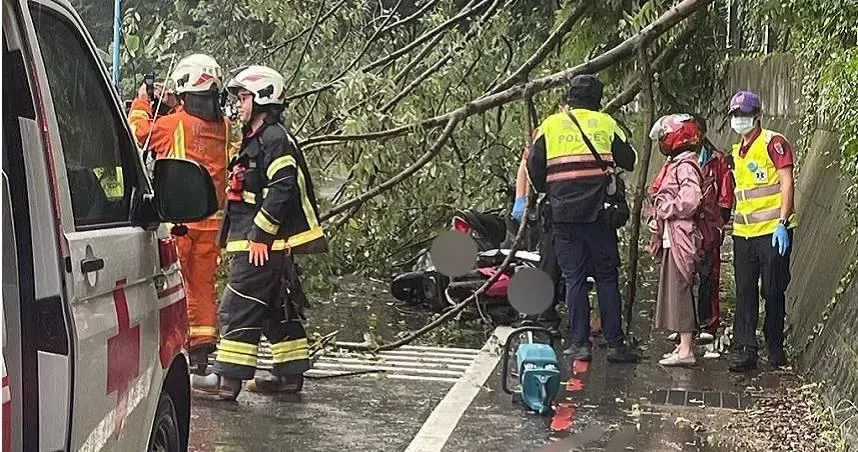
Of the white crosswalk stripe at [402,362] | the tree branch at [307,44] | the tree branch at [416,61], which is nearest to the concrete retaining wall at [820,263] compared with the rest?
the white crosswalk stripe at [402,362]

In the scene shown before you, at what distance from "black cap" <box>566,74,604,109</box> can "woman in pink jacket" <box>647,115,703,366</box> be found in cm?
60

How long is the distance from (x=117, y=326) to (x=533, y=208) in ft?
19.4

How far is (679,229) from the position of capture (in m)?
8.04

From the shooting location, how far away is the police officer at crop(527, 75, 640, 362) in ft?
25.4

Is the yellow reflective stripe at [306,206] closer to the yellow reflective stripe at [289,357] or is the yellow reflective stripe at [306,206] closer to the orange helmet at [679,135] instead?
the yellow reflective stripe at [289,357]

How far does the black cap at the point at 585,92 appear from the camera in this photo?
780 cm

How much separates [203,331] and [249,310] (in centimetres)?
60

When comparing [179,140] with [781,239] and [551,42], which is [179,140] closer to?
[551,42]

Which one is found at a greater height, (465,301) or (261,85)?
(261,85)

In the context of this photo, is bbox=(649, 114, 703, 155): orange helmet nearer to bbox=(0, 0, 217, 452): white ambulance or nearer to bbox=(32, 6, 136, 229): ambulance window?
bbox=(0, 0, 217, 452): white ambulance

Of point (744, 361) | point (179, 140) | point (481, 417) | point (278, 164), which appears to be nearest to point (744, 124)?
point (744, 361)

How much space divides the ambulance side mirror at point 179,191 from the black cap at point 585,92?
4519 mm

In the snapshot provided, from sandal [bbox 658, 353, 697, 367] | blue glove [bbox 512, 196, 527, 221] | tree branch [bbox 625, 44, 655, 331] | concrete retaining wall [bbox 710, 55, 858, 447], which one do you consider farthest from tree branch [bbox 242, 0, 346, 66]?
sandal [bbox 658, 353, 697, 367]

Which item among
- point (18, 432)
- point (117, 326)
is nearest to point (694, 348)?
point (117, 326)
